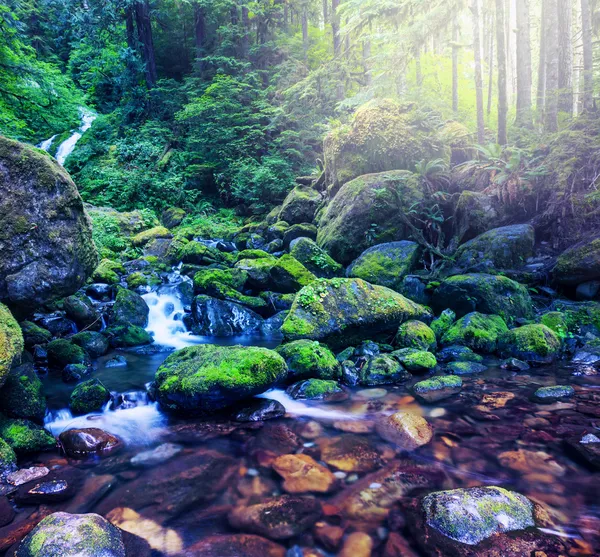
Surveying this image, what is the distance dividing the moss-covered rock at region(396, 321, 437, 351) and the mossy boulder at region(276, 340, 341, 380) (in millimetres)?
1549

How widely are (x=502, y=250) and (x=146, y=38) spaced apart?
23.8 metres

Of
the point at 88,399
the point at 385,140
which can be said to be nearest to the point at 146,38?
the point at 385,140

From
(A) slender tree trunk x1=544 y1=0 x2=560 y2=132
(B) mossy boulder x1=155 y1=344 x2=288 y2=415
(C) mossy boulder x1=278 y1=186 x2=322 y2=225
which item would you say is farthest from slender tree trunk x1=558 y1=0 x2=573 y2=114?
(B) mossy boulder x1=155 y1=344 x2=288 y2=415

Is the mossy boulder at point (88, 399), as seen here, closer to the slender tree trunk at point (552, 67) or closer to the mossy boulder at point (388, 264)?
the mossy boulder at point (388, 264)

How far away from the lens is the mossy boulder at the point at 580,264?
25.2 ft

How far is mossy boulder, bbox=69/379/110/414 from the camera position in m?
5.37

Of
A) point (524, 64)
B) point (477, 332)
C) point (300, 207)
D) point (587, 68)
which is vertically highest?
point (524, 64)

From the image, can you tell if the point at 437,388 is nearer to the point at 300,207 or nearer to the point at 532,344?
the point at 532,344

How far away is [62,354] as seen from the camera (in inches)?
280

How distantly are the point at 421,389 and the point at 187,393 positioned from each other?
10.8 feet

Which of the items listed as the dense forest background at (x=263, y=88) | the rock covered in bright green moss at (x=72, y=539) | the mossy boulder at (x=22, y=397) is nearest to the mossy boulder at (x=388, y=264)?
the dense forest background at (x=263, y=88)

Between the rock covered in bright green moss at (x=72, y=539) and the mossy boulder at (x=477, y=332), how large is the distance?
612cm

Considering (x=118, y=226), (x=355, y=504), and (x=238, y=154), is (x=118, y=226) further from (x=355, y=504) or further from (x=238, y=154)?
(x=355, y=504)

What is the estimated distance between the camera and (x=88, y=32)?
20.1 meters
